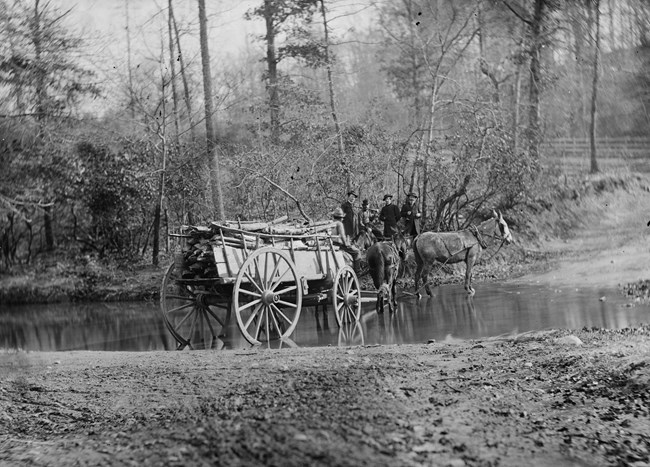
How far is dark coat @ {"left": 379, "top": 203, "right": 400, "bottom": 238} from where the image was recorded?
59.1 feet

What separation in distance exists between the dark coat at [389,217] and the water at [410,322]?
4.83 feet

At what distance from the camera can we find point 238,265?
11.6 m

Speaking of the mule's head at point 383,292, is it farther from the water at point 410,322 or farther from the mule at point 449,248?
the mule at point 449,248

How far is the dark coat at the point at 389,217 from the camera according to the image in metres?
18.0

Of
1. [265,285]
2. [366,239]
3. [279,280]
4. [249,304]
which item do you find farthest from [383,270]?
[249,304]

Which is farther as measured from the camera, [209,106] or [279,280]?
[209,106]

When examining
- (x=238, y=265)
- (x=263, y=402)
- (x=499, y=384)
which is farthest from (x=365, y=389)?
(x=238, y=265)

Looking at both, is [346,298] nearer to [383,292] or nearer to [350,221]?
[383,292]

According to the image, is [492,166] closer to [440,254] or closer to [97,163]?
[440,254]

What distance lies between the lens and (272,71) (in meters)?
27.4

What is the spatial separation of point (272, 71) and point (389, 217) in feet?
36.7

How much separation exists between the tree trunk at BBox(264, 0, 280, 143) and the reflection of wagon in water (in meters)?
13.1

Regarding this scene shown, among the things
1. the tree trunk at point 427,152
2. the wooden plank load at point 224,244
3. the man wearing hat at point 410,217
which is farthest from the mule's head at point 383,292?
the tree trunk at point 427,152

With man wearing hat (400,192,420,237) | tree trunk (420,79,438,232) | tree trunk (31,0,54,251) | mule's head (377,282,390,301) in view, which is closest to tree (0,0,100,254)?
tree trunk (31,0,54,251)
